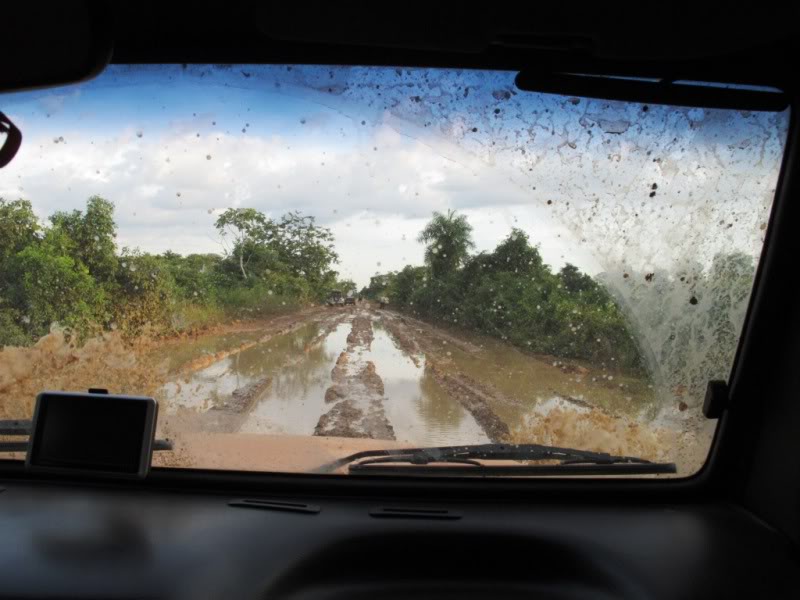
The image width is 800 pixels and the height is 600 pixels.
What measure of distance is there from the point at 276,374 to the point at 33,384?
4.04 feet

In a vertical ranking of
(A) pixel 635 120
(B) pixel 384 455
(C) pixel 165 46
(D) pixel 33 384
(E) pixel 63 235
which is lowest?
(B) pixel 384 455

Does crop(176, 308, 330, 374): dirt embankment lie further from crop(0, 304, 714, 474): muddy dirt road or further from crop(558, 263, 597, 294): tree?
crop(558, 263, 597, 294): tree

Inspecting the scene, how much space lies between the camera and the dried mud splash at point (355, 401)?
3221 mm

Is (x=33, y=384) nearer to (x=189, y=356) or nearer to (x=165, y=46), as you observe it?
(x=189, y=356)

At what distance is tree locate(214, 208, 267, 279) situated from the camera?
321cm

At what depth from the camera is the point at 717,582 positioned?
2.62 metres

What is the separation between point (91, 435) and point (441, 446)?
1656 mm

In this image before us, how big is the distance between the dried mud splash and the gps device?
2.72ft

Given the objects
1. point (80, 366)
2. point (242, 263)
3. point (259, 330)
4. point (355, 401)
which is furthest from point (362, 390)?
point (80, 366)

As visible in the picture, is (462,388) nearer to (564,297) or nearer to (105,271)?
(564,297)

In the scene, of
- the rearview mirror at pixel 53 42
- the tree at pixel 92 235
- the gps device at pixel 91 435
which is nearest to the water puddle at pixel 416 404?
the gps device at pixel 91 435

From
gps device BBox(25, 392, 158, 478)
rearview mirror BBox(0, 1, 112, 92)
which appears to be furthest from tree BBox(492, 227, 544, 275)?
rearview mirror BBox(0, 1, 112, 92)

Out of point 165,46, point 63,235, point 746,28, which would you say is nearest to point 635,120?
point 746,28

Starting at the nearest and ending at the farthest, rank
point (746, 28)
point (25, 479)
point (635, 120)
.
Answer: point (746, 28), point (635, 120), point (25, 479)
